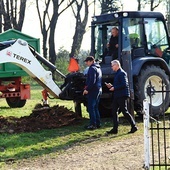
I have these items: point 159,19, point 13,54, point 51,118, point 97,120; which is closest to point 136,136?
point 97,120

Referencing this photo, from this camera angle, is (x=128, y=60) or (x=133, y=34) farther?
(x=133, y=34)

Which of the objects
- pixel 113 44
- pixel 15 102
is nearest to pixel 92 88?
pixel 113 44

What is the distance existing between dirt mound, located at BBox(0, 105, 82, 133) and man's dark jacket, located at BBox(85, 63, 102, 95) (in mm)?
1110

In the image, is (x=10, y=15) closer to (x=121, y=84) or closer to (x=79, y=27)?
(x=79, y=27)

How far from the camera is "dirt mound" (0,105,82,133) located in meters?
10.7

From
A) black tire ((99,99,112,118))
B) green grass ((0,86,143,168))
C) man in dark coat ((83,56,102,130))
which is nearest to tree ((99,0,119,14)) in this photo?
black tire ((99,99,112,118))

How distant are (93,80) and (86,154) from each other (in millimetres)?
2543

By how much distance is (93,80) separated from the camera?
35.0 ft

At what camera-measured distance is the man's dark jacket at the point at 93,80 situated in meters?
10.7

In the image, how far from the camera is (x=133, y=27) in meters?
12.4

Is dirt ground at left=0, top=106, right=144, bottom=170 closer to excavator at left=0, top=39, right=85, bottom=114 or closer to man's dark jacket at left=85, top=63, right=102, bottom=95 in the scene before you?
excavator at left=0, top=39, right=85, bottom=114

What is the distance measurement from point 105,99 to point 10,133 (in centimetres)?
332

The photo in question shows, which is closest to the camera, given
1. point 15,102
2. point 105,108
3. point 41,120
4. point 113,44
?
point 41,120

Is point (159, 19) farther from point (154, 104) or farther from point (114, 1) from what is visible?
point (114, 1)
